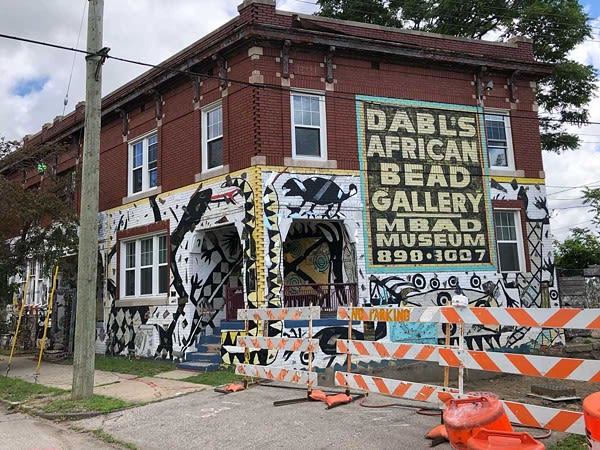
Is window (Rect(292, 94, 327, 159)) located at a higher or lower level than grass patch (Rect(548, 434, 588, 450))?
higher

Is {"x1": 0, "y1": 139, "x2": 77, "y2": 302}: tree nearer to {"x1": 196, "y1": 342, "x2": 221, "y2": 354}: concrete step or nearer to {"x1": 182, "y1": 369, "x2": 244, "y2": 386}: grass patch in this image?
{"x1": 196, "y1": 342, "x2": 221, "y2": 354}: concrete step

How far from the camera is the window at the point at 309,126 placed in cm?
1446

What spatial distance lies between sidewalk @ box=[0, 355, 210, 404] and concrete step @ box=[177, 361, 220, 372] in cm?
22

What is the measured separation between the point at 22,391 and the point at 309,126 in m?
9.02

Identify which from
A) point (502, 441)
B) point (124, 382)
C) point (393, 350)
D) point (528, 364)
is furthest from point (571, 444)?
point (124, 382)

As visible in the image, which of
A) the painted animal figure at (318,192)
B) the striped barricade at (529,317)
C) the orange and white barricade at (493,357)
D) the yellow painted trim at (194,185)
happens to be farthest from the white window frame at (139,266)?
the striped barricade at (529,317)

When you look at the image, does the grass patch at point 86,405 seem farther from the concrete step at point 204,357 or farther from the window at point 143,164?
the window at point 143,164

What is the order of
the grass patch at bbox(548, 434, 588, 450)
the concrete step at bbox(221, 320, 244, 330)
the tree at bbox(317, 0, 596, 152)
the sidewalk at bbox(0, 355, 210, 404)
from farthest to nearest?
the tree at bbox(317, 0, 596, 152)
the concrete step at bbox(221, 320, 244, 330)
the sidewalk at bbox(0, 355, 210, 404)
the grass patch at bbox(548, 434, 588, 450)

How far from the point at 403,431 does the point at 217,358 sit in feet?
25.4

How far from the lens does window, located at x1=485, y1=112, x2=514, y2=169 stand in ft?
55.0

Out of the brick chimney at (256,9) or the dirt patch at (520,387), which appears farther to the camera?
the brick chimney at (256,9)

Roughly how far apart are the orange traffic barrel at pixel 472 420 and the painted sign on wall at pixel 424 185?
9368mm

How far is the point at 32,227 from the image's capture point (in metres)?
17.0

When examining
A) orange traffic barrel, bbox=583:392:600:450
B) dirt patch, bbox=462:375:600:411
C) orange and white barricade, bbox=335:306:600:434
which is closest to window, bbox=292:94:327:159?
orange and white barricade, bbox=335:306:600:434
